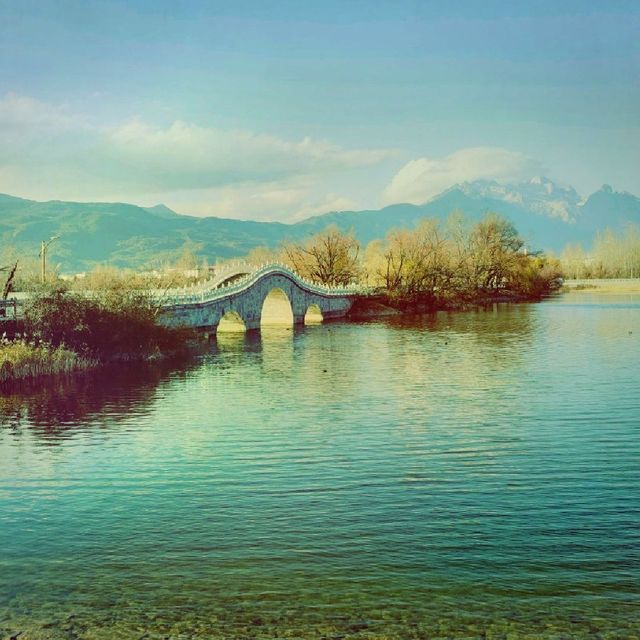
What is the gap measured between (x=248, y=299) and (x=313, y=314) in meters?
16.9

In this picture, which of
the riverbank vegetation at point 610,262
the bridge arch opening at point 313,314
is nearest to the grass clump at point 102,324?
the bridge arch opening at point 313,314

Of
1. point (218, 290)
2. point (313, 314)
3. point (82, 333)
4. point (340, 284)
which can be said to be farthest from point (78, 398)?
point (340, 284)

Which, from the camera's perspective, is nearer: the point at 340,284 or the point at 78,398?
the point at 78,398

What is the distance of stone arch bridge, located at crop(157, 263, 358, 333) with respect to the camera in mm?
45916

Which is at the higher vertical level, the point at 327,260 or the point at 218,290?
the point at 327,260

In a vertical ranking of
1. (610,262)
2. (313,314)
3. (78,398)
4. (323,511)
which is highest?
(610,262)

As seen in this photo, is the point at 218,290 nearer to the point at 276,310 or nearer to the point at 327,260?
the point at 276,310

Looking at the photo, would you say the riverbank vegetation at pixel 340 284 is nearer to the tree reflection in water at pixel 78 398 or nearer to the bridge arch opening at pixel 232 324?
the tree reflection in water at pixel 78 398

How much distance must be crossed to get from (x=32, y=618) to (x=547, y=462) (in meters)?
10.5

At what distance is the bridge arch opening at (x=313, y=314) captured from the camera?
7294 cm

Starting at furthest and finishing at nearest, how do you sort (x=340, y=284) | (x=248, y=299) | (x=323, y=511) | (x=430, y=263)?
(x=340, y=284) → (x=430, y=263) → (x=248, y=299) → (x=323, y=511)

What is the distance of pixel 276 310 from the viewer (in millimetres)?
66750

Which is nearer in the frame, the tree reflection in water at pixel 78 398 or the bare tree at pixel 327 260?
the tree reflection in water at pixel 78 398

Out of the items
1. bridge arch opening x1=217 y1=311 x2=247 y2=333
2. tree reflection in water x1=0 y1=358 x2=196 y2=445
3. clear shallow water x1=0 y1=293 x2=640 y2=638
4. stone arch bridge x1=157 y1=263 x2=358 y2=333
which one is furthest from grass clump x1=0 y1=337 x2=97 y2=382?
bridge arch opening x1=217 y1=311 x2=247 y2=333
